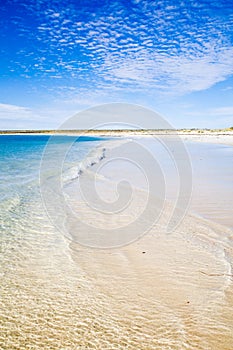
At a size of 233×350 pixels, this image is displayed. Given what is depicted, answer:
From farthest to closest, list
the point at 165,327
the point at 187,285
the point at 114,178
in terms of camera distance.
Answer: the point at 114,178
the point at 187,285
the point at 165,327

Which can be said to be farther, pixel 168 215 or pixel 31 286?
pixel 168 215

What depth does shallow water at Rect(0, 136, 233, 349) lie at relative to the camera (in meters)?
3.07

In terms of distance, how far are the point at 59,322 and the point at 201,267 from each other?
235 cm

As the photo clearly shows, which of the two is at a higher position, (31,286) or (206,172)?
(206,172)

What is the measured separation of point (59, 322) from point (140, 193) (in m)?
6.54

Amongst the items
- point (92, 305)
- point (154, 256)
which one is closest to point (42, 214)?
point (154, 256)

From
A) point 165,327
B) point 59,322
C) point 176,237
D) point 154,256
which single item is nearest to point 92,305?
point 59,322

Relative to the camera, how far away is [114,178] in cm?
1268

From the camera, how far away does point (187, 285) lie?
4023 millimetres

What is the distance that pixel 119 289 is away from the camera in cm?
395

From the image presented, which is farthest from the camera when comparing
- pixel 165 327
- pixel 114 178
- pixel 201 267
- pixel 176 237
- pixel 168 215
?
pixel 114 178

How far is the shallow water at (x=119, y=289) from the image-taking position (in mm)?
3068

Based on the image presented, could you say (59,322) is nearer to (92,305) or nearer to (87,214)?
(92,305)

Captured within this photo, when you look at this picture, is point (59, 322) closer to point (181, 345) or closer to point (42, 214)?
point (181, 345)
